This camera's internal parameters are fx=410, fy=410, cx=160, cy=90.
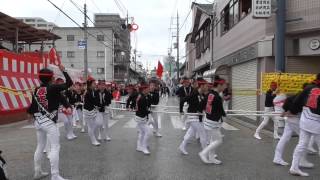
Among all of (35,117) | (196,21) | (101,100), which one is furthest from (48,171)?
(196,21)

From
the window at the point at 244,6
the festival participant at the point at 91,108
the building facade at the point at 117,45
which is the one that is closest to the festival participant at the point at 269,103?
the festival participant at the point at 91,108

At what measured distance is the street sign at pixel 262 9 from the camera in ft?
48.5

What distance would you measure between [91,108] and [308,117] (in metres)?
5.95

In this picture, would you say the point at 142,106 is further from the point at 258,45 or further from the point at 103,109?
the point at 258,45

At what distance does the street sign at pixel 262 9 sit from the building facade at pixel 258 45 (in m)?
0.34

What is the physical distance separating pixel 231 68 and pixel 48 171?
712 inches

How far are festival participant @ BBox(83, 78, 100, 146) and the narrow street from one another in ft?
1.30

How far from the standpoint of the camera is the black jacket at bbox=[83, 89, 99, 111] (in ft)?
36.5

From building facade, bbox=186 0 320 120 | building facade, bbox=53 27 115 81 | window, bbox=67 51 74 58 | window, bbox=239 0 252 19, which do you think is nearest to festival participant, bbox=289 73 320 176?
building facade, bbox=186 0 320 120

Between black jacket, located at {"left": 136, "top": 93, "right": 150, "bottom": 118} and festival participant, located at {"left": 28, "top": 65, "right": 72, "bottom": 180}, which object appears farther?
black jacket, located at {"left": 136, "top": 93, "right": 150, "bottom": 118}

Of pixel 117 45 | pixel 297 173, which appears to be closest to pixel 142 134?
pixel 297 173

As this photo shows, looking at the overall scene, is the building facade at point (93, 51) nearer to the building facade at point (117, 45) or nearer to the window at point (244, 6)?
the building facade at point (117, 45)

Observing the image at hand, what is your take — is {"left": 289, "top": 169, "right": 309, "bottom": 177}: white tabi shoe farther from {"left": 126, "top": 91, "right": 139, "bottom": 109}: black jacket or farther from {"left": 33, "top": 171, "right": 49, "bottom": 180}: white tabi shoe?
{"left": 126, "top": 91, "right": 139, "bottom": 109}: black jacket

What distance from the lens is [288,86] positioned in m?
11.3
